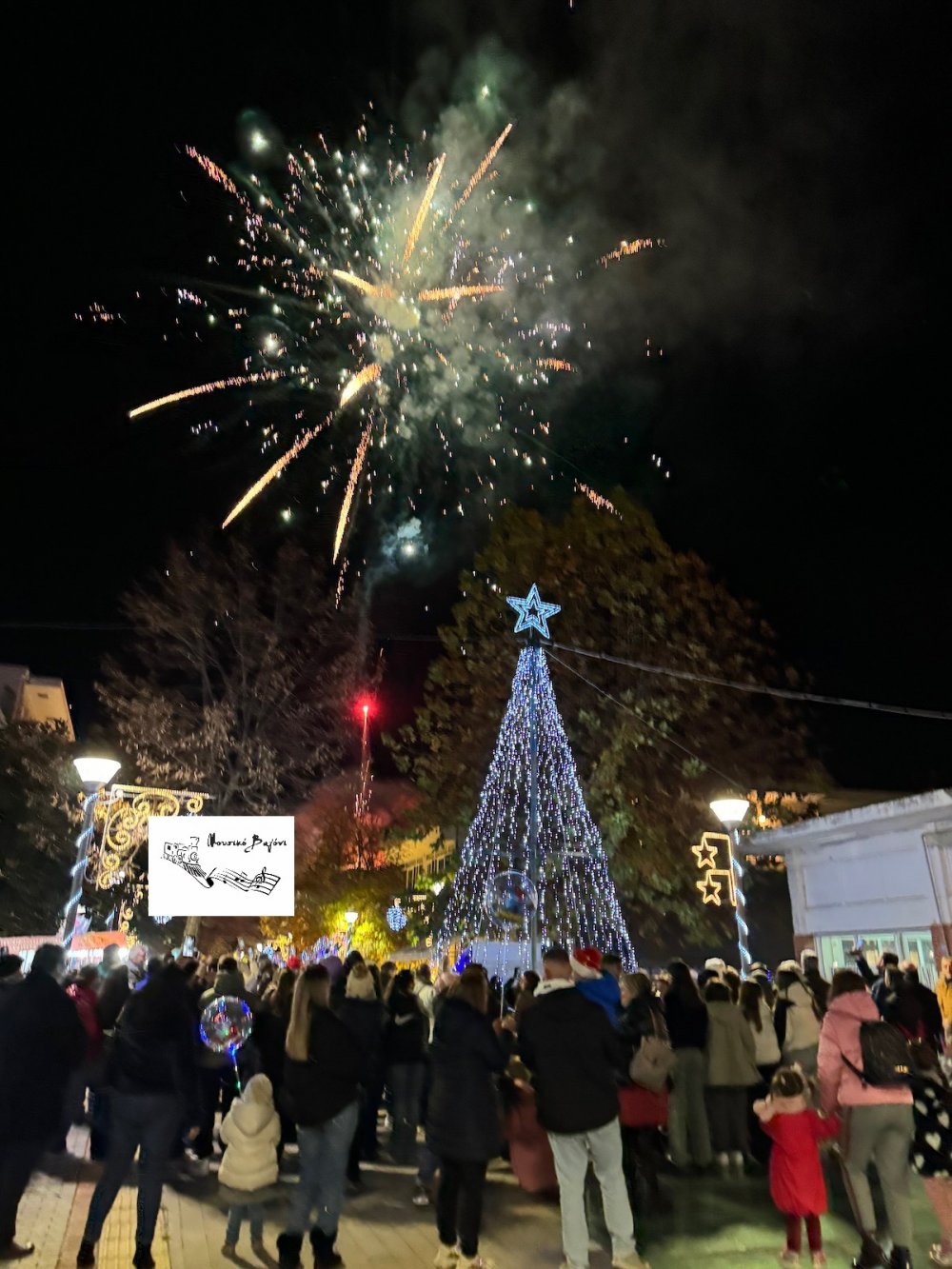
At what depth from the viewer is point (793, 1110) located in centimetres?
537

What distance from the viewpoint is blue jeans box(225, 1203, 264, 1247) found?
217 inches

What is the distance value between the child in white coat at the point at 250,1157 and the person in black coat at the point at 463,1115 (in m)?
1.09

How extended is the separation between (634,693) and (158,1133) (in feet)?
49.1

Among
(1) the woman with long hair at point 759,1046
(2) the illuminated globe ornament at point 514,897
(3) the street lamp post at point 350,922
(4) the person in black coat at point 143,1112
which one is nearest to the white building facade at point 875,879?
(2) the illuminated globe ornament at point 514,897

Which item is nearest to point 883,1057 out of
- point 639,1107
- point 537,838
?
point 639,1107

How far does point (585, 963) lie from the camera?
6742mm

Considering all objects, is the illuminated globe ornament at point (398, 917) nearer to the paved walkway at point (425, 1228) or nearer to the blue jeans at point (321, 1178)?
the paved walkway at point (425, 1228)

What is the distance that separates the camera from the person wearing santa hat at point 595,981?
6.51 m

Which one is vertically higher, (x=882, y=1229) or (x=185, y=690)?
(x=185, y=690)

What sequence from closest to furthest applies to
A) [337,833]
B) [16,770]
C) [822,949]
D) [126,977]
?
[126,977] < [822,949] < [16,770] < [337,833]

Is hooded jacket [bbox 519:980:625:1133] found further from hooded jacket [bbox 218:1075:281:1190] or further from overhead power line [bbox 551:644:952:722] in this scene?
overhead power line [bbox 551:644:952:722]

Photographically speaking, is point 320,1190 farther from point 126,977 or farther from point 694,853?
point 694,853

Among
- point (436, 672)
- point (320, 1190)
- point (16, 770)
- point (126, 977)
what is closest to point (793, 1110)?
point (320, 1190)

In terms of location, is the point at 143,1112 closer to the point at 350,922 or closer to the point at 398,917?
the point at 398,917
